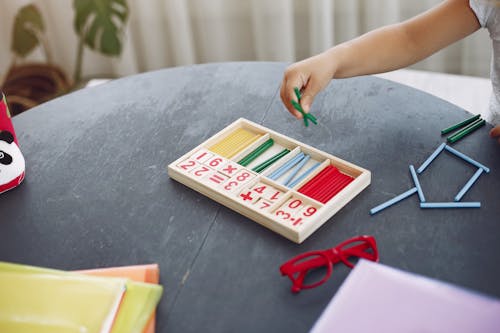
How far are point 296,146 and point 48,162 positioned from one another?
1.38 ft

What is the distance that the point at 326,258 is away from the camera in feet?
2.59

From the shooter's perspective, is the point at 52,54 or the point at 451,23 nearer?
the point at 451,23

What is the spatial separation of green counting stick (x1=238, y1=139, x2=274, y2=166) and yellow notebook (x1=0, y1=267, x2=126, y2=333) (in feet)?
1.00

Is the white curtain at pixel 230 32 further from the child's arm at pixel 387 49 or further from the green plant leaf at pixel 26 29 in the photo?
the child's arm at pixel 387 49

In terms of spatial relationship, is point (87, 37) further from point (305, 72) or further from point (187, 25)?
point (305, 72)

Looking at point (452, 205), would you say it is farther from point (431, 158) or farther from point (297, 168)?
point (297, 168)

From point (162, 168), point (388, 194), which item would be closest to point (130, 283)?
point (162, 168)

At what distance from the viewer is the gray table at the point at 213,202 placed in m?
0.77

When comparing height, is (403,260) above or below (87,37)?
above

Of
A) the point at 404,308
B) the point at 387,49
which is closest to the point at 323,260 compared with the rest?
the point at 404,308

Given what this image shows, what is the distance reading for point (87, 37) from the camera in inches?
86.2

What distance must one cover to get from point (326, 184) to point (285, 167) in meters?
0.07

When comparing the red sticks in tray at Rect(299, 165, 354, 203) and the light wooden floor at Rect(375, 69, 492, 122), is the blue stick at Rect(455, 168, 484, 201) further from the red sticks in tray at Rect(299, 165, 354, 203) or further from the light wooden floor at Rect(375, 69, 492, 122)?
the light wooden floor at Rect(375, 69, 492, 122)

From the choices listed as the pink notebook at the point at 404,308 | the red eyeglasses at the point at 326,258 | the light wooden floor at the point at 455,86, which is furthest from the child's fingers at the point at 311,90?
the light wooden floor at the point at 455,86
